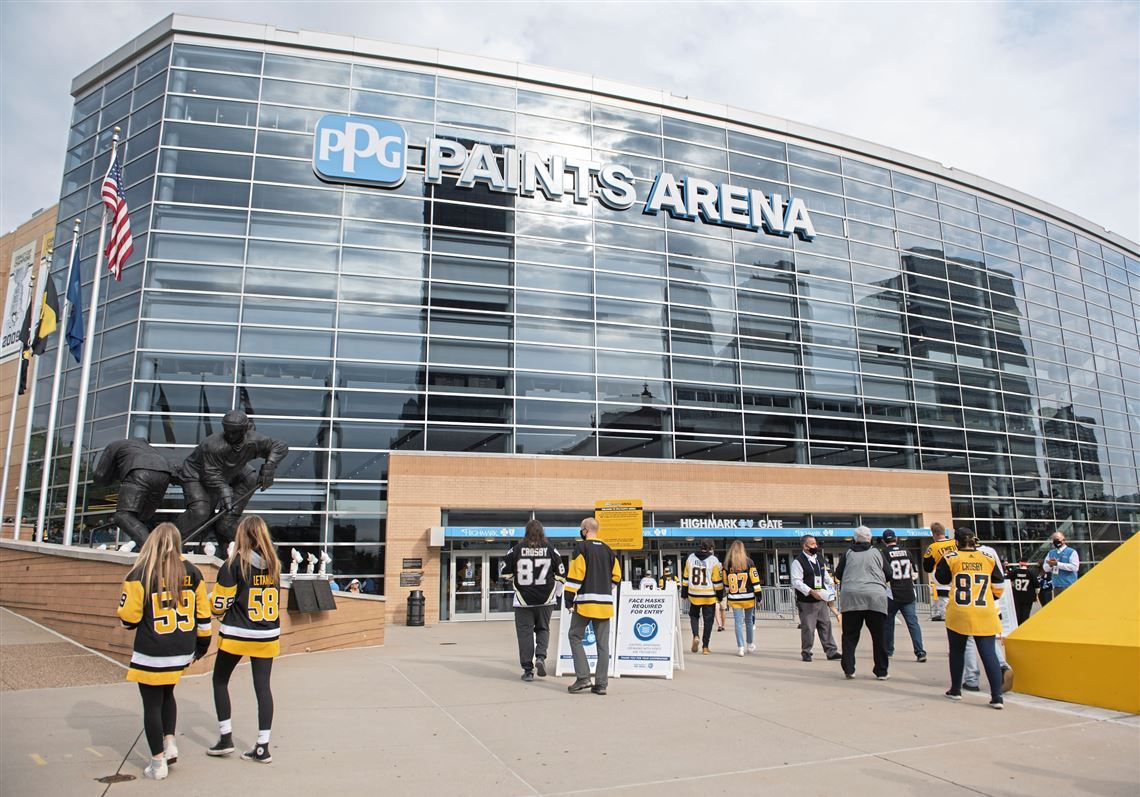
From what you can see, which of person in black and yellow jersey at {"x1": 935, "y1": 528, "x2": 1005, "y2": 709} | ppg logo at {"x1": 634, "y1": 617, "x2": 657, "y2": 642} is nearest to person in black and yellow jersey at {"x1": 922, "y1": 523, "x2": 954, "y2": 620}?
person in black and yellow jersey at {"x1": 935, "y1": 528, "x2": 1005, "y2": 709}

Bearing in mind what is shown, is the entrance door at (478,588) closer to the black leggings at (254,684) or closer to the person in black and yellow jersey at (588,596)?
the person in black and yellow jersey at (588,596)

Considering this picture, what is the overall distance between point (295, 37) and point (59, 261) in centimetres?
1229

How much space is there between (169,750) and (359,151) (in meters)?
23.1

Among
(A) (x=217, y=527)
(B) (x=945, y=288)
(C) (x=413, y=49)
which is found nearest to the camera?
(A) (x=217, y=527)

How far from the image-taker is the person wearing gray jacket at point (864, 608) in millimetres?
9078

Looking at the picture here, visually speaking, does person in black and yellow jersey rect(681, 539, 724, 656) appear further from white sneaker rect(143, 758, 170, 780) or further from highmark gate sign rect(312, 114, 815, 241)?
highmark gate sign rect(312, 114, 815, 241)

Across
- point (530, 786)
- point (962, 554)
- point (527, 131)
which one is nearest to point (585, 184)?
point (527, 131)

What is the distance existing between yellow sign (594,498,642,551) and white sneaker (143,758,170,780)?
11.6 meters

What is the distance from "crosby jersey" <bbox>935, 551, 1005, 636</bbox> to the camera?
7.56 meters

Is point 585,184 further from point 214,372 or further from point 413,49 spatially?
point 214,372

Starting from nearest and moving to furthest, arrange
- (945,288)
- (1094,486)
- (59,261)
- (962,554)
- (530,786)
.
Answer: (530,786) < (962,554) < (59,261) < (945,288) < (1094,486)

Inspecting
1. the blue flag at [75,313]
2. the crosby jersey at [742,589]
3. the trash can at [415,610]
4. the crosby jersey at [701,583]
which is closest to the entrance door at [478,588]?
the trash can at [415,610]

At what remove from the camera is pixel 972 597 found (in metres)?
7.66

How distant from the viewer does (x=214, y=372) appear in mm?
22797
